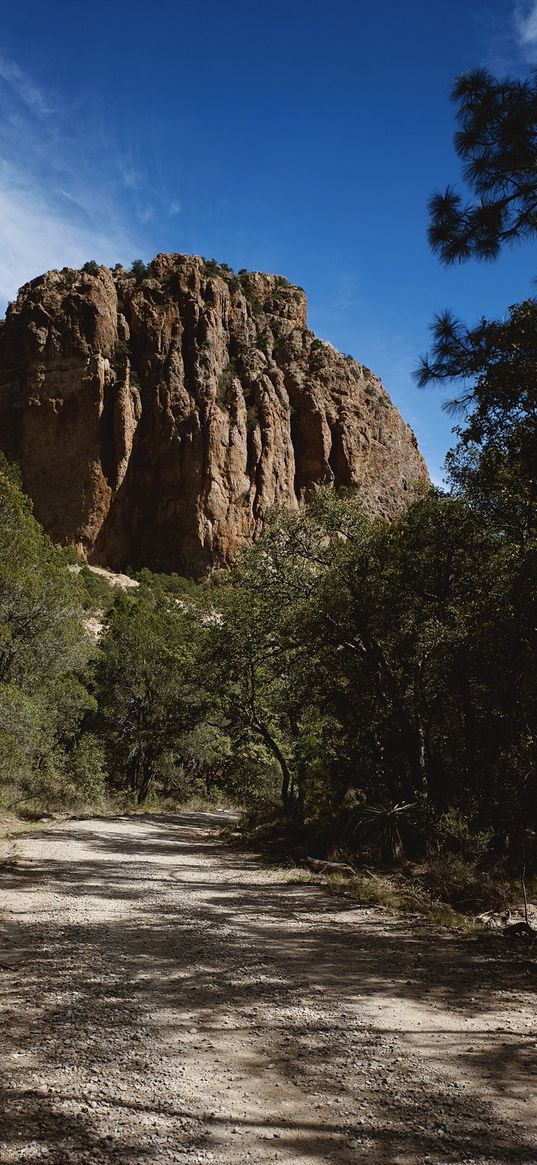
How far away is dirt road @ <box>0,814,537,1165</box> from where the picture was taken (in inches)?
100

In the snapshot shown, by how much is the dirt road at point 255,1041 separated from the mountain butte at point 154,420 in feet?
214

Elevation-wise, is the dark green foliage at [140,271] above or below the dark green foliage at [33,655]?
above

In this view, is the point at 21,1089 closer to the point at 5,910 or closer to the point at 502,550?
the point at 5,910

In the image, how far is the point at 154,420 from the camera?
251 ft

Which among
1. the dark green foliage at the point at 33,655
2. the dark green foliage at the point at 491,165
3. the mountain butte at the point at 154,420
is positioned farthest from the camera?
the mountain butte at the point at 154,420

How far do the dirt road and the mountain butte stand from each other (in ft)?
214

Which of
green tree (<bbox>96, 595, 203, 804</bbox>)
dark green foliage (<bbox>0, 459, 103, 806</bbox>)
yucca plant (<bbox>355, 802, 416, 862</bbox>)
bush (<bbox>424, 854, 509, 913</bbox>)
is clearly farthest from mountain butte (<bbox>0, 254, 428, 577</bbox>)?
bush (<bbox>424, 854, 509, 913</bbox>)

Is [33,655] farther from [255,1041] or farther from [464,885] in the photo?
[255,1041]

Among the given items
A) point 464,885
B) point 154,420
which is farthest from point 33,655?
point 154,420

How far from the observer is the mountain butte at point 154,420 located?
73500mm

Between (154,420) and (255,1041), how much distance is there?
77.6 m

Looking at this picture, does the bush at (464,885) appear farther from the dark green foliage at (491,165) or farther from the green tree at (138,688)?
the green tree at (138,688)

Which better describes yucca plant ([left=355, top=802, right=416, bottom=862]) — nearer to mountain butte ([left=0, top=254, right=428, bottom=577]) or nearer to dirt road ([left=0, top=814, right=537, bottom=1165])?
dirt road ([left=0, top=814, right=537, bottom=1165])

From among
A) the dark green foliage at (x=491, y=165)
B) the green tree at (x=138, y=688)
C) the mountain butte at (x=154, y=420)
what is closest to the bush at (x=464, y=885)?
the dark green foliage at (x=491, y=165)
